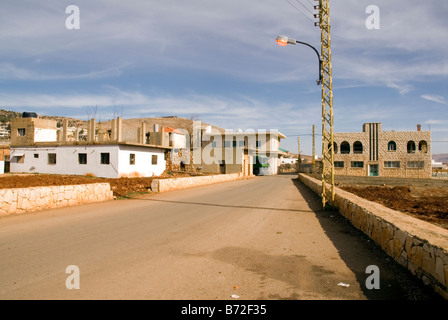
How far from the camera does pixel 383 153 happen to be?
174 feet

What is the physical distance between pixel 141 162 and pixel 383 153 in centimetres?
4286

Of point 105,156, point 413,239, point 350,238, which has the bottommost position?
point 350,238

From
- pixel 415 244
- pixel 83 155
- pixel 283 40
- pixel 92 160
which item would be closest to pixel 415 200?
pixel 283 40

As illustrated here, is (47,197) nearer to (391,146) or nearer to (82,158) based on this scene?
(82,158)

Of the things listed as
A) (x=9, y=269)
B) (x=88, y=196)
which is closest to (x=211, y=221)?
(x=9, y=269)

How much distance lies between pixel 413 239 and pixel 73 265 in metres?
5.44

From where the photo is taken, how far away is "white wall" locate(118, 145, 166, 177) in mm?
28969

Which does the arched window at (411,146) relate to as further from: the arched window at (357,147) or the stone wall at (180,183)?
the stone wall at (180,183)

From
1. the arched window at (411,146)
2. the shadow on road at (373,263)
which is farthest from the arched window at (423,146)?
the shadow on road at (373,263)

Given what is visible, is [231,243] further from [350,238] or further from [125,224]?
[125,224]

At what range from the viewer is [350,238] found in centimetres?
726

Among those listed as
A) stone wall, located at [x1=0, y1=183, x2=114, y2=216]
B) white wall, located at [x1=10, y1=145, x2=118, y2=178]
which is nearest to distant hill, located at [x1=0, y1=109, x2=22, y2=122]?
white wall, located at [x1=10, y1=145, x2=118, y2=178]
